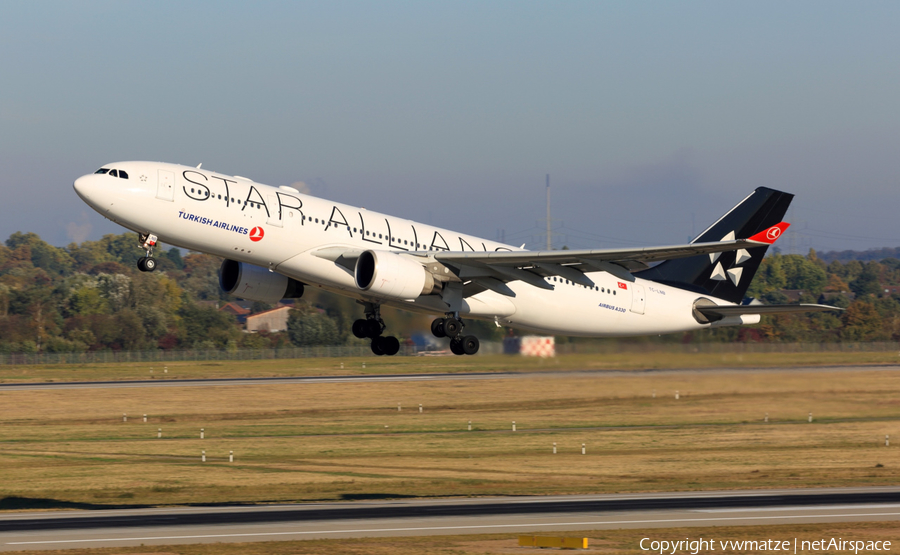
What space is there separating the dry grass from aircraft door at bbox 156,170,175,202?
14135 mm

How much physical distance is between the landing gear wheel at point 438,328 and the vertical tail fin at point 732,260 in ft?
36.0

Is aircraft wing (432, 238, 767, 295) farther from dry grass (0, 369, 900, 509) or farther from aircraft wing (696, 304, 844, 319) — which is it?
dry grass (0, 369, 900, 509)

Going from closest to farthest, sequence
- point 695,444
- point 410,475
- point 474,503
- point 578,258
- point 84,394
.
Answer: point 578,258, point 474,503, point 410,475, point 695,444, point 84,394

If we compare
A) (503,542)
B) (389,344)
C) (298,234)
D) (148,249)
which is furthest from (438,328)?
(148,249)

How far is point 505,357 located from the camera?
44750 millimetres

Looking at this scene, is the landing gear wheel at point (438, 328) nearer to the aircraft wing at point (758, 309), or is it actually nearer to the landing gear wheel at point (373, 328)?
the landing gear wheel at point (373, 328)

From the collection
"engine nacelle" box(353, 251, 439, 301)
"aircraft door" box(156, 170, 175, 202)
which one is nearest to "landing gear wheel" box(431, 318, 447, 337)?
"engine nacelle" box(353, 251, 439, 301)

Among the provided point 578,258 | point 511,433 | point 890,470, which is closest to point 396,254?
point 578,258

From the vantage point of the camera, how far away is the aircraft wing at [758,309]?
40.4 m

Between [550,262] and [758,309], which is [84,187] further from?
[758,309]

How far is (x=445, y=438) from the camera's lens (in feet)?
200

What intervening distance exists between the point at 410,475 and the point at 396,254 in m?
16.4

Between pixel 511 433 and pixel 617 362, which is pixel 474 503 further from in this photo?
pixel 511 433

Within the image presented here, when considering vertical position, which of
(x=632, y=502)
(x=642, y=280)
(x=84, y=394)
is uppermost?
(x=642, y=280)
